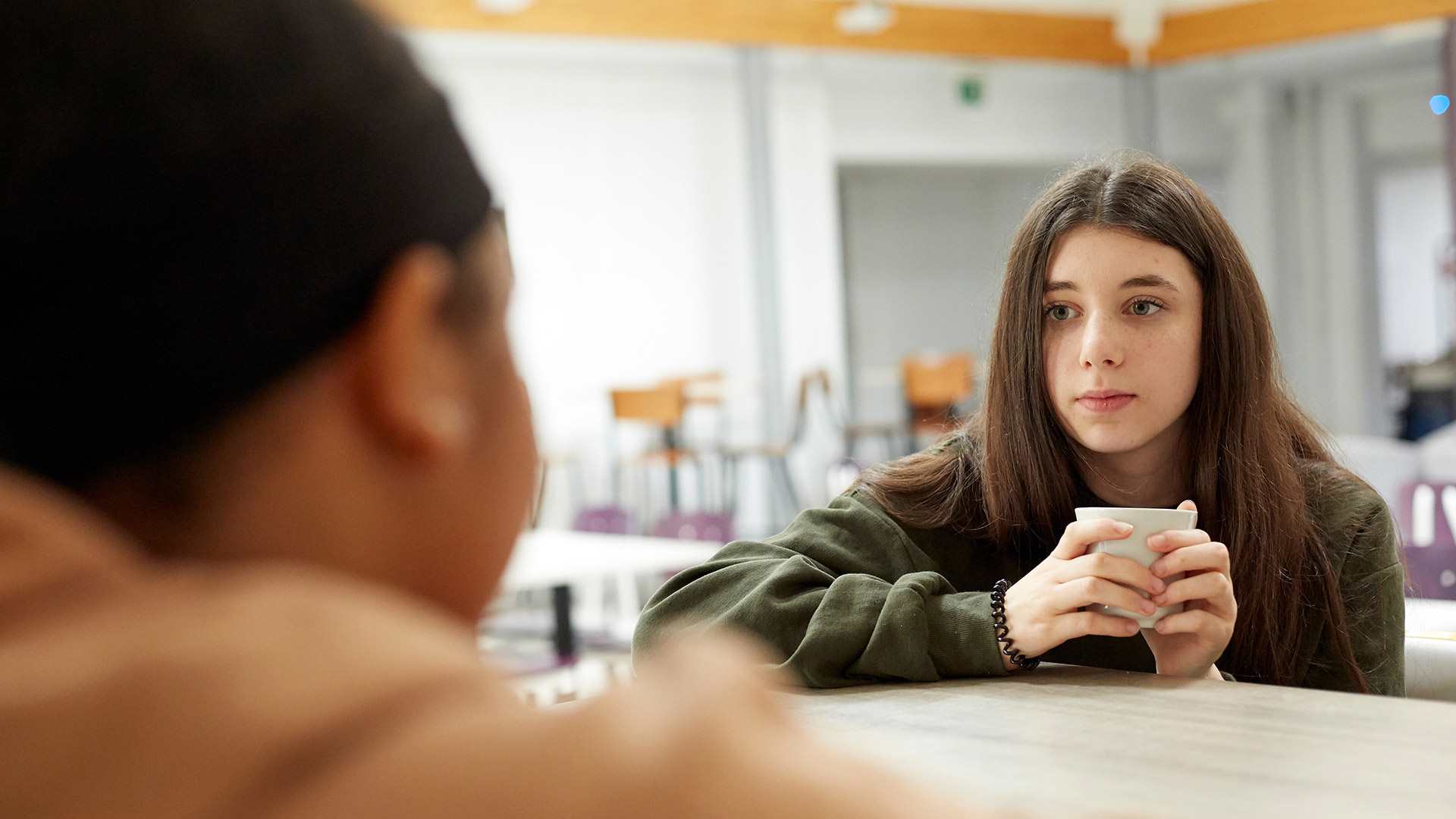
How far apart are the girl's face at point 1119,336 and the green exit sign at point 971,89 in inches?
A: 345

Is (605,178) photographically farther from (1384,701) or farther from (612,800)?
(612,800)

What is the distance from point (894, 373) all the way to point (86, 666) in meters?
8.74

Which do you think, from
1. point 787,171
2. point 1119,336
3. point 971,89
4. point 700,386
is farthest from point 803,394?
point 1119,336

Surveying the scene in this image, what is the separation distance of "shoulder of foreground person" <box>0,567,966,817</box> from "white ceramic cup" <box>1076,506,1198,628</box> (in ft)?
3.13

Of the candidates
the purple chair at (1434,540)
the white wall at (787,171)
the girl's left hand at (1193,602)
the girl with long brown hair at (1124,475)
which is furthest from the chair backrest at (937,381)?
the girl's left hand at (1193,602)

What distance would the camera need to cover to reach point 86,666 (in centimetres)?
30

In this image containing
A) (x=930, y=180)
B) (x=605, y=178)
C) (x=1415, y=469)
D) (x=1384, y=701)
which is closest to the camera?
(x=1384, y=701)

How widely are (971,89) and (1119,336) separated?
8.84 metres

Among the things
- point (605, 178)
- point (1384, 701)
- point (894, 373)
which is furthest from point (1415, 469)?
point (605, 178)

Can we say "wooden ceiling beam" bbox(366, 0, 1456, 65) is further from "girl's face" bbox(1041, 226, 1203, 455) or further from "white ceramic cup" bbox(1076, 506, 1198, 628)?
"white ceramic cup" bbox(1076, 506, 1198, 628)

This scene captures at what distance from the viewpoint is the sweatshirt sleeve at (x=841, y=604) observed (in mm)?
1376

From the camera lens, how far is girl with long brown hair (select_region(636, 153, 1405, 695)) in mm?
1568

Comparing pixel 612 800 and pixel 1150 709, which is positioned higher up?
pixel 612 800

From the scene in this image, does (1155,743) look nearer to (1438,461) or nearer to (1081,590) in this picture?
(1081,590)
